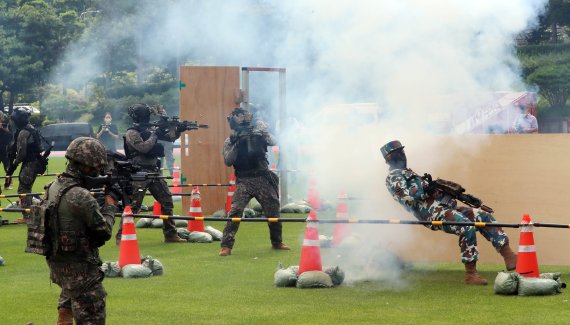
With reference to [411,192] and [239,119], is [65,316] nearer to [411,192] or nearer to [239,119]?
[411,192]

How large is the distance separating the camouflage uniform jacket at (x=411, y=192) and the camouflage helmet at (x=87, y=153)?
4.36 meters

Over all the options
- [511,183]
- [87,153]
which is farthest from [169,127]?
[87,153]

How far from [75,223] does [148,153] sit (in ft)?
25.6

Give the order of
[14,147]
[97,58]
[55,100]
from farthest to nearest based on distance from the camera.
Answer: [55,100]
[97,58]
[14,147]

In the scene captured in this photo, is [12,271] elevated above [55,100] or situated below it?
below

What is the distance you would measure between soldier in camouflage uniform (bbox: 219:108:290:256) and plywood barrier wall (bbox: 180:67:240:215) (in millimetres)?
4365

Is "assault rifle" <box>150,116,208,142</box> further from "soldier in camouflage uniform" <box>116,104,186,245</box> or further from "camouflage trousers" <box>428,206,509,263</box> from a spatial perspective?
"camouflage trousers" <box>428,206,509,263</box>

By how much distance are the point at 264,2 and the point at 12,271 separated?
939 centimetres

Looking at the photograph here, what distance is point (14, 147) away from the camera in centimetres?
1873

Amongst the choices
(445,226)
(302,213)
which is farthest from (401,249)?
(302,213)

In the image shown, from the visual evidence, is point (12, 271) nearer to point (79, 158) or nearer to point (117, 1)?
point (79, 158)

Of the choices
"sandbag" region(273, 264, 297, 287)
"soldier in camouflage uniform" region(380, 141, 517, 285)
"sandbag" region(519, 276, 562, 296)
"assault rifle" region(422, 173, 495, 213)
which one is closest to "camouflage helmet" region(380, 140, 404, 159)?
"soldier in camouflage uniform" region(380, 141, 517, 285)

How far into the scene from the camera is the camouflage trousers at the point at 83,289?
291 inches

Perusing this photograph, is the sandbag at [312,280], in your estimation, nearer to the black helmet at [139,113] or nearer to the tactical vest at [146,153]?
the tactical vest at [146,153]
